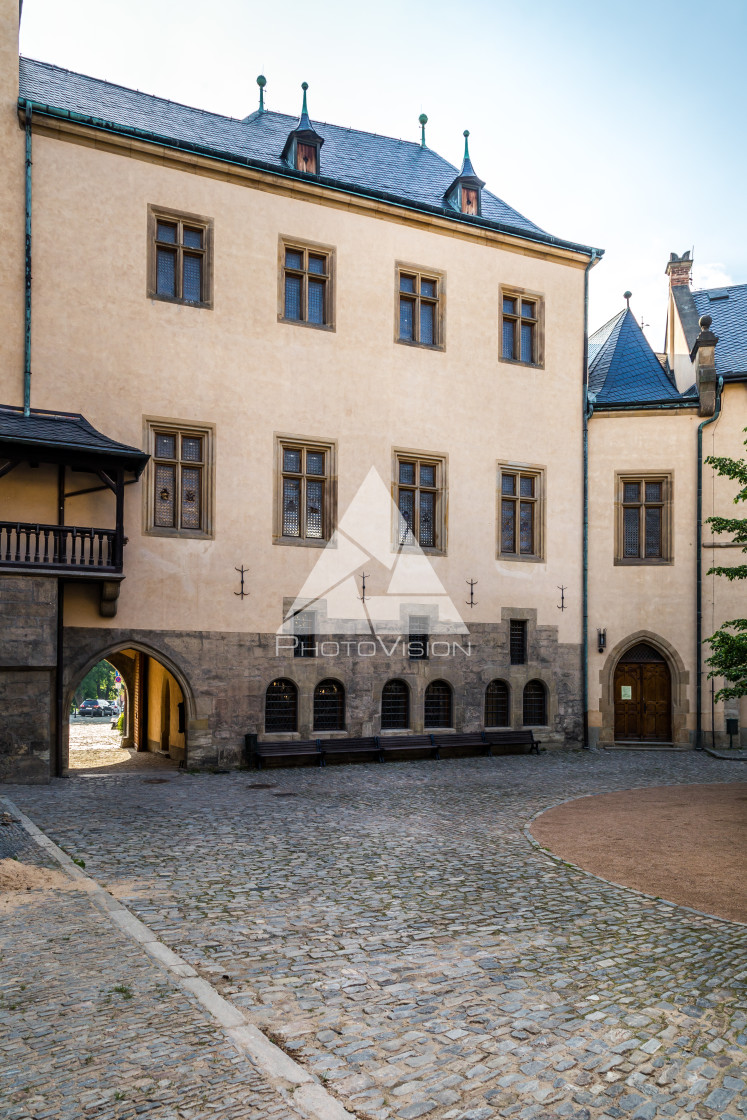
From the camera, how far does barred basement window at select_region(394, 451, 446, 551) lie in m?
19.6

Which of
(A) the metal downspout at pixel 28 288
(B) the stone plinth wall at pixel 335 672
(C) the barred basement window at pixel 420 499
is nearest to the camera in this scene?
(A) the metal downspout at pixel 28 288

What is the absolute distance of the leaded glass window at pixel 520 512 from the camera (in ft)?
69.2

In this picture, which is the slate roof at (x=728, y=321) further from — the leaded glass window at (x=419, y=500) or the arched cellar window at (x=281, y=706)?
the arched cellar window at (x=281, y=706)

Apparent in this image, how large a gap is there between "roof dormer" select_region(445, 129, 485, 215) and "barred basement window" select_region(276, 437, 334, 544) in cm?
718

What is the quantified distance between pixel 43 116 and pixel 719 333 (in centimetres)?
1770

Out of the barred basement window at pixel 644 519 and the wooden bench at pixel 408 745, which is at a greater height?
the barred basement window at pixel 644 519

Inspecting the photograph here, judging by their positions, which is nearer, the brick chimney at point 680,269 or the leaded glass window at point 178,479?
the leaded glass window at point 178,479

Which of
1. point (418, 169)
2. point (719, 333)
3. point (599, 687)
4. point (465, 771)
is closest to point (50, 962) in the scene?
point (465, 771)

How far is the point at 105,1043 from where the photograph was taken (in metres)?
4.73

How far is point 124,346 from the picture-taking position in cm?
1652

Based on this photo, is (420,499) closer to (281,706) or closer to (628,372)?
(281,706)

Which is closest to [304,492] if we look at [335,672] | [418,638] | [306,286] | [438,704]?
[335,672]

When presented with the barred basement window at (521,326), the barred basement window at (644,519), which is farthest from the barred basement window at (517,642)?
the barred basement window at (521,326)

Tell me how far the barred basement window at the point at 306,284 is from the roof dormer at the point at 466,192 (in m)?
3.99
